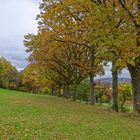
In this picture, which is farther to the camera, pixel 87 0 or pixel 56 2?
pixel 56 2

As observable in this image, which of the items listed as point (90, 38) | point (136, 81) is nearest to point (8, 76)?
point (136, 81)

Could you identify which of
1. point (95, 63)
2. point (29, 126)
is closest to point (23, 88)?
point (95, 63)

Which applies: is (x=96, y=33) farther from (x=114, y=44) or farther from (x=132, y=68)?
(x=132, y=68)

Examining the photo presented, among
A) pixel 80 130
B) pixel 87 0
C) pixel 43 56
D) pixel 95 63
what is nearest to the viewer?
pixel 80 130

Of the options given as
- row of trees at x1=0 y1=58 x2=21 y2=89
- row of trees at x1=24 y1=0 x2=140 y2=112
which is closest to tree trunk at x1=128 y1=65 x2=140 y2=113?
row of trees at x1=24 y1=0 x2=140 y2=112

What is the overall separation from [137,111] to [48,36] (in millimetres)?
14235

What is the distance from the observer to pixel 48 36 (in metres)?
41.2

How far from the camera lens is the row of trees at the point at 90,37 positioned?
27.3 meters

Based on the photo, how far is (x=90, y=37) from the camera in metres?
30.3

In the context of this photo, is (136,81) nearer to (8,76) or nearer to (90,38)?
(90,38)

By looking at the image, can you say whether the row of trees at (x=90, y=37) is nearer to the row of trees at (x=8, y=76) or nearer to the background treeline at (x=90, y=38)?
the background treeline at (x=90, y=38)

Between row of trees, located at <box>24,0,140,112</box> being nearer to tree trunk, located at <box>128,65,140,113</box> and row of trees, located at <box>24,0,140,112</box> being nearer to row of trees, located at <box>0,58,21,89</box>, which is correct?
tree trunk, located at <box>128,65,140,113</box>

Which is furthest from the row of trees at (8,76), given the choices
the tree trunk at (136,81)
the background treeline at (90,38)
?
the tree trunk at (136,81)

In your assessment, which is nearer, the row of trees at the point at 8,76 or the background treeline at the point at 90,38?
the background treeline at the point at 90,38
